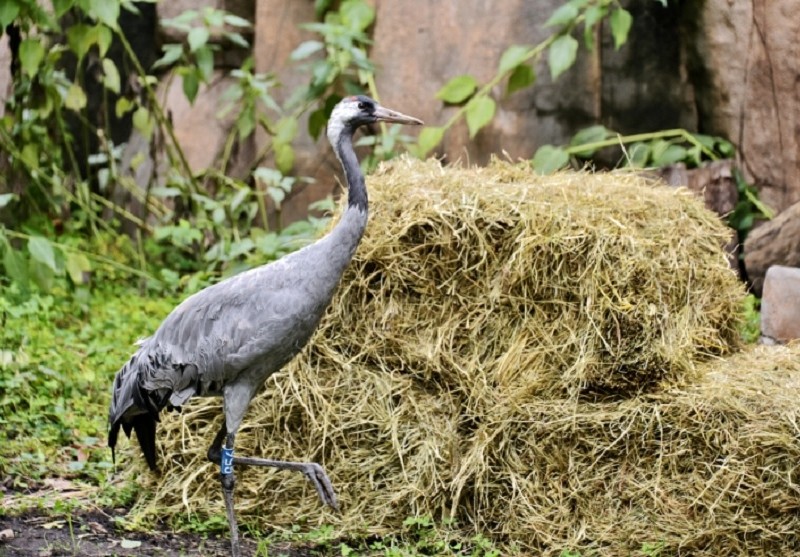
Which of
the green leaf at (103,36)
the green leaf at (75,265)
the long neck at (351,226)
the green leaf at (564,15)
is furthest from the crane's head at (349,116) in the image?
the green leaf at (564,15)

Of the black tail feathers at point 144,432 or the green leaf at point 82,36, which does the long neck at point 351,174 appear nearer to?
the black tail feathers at point 144,432

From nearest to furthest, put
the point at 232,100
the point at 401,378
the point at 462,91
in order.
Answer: the point at 401,378
the point at 462,91
the point at 232,100

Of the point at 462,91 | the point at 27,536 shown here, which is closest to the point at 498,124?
the point at 462,91

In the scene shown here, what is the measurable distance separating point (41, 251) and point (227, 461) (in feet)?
4.24

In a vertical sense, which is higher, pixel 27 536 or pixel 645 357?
pixel 645 357

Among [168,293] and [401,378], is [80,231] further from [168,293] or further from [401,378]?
[401,378]

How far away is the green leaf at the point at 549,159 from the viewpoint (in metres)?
6.83

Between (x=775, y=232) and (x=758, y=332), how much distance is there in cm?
71

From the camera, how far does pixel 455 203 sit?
4.89 metres

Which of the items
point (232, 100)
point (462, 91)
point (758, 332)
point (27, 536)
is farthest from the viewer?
point (232, 100)

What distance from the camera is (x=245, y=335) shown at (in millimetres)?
4203

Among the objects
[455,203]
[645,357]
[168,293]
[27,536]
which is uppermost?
[455,203]

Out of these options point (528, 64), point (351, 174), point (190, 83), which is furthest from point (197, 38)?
point (351, 174)

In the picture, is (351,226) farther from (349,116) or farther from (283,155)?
(283,155)
